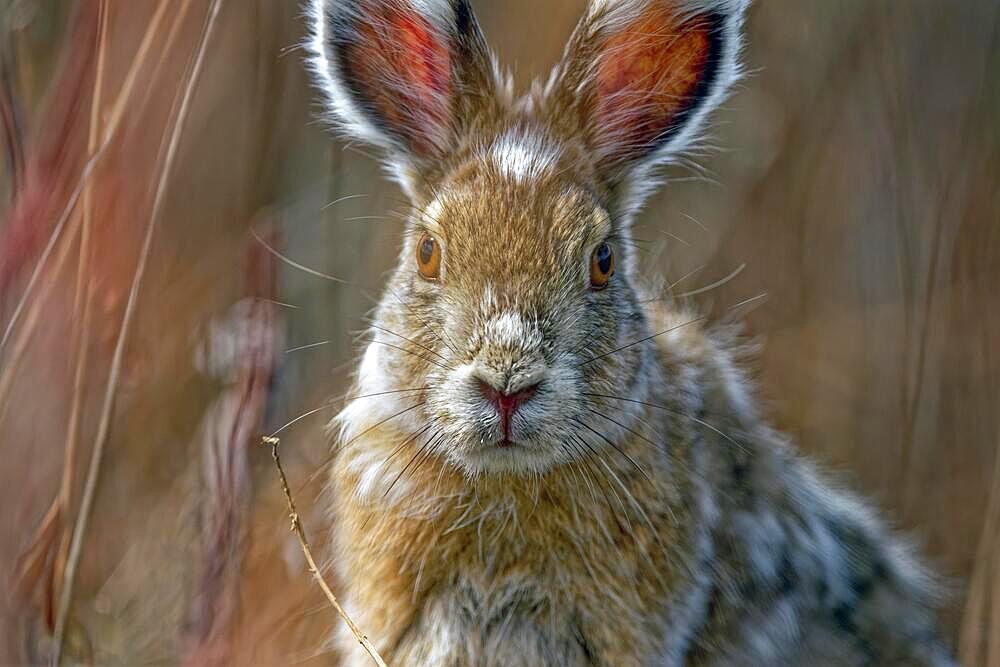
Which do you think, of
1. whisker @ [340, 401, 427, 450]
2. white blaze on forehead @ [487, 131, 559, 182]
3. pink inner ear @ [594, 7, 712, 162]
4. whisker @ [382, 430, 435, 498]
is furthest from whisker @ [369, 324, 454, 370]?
pink inner ear @ [594, 7, 712, 162]

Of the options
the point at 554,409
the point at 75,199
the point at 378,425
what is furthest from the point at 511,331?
the point at 75,199

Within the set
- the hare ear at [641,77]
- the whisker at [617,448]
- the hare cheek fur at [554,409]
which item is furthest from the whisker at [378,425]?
the hare ear at [641,77]

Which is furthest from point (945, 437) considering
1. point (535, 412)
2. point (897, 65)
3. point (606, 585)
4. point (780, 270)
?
point (535, 412)

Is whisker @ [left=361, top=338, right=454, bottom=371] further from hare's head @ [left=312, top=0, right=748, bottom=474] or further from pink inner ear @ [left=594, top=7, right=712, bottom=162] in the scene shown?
pink inner ear @ [left=594, top=7, right=712, bottom=162]

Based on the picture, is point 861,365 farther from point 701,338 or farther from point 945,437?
point 701,338

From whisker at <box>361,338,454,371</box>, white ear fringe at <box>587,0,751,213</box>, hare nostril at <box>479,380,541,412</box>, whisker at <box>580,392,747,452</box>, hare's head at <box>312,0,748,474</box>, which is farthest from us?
white ear fringe at <box>587,0,751,213</box>
